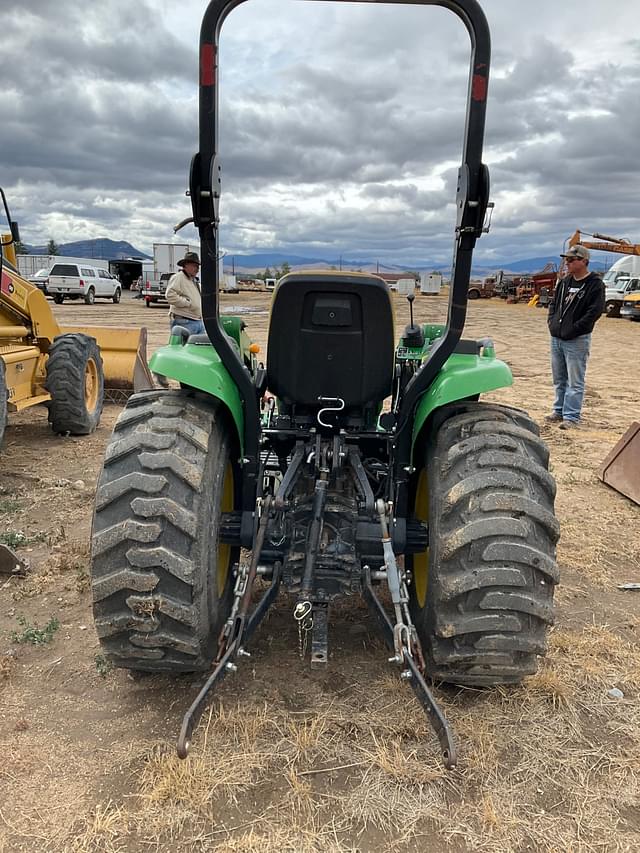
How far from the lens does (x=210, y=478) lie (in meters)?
2.72

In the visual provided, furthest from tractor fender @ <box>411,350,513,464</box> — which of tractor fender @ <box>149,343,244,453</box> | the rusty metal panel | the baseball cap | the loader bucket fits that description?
the loader bucket

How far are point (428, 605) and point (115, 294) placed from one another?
113 ft

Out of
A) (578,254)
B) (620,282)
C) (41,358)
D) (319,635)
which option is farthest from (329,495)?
(620,282)

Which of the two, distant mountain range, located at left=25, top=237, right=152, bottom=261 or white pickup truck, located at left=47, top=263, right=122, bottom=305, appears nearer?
white pickup truck, located at left=47, top=263, right=122, bottom=305

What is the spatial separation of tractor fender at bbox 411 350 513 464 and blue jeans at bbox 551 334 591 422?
545cm

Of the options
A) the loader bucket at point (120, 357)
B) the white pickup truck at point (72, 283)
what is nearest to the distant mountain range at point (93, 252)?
the white pickup truck at point (72, 283)

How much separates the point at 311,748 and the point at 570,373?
6.45 metres

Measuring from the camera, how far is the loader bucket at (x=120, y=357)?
915cm

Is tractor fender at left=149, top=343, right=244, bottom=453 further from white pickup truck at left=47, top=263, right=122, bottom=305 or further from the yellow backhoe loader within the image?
white pickup truck at left=47, top=263, right=122, bottom=305

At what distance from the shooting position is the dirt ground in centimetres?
221

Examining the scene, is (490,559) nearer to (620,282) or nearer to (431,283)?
(431,283)

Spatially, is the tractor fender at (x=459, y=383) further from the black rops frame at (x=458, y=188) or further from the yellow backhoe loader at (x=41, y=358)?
the yellow backhoe loader at (x=41, y=358)

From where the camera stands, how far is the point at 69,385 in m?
7.22

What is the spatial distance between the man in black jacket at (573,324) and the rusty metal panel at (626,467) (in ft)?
6.36
